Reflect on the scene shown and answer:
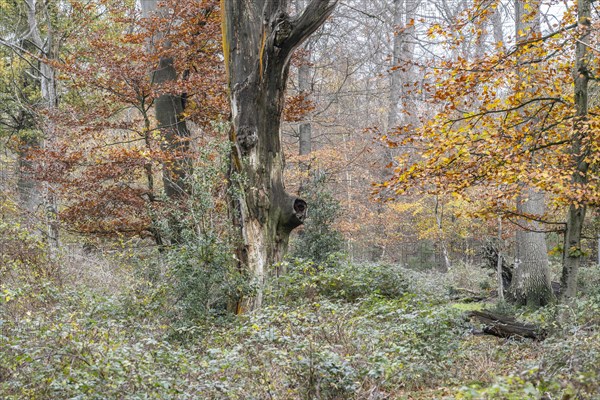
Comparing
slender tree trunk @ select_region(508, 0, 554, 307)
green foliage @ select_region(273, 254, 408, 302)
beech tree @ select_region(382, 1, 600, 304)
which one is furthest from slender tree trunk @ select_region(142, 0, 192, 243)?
slender tree trunk @ select_region(508, 0, 554, 307)

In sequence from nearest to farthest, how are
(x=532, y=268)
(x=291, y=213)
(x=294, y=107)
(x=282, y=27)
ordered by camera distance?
(x=282, y=27) < (x=291, y=213) < (x=532, y=268) < (x=294, y=107)

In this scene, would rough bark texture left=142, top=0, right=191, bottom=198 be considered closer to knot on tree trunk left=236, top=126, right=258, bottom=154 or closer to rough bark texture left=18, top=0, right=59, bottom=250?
rough bark texture left=18, top=0, right=59, bottom=250

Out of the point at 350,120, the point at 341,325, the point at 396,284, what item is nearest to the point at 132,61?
the point at 396,284

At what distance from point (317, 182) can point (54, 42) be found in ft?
27.2

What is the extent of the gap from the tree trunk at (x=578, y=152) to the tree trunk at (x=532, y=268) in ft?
18.3

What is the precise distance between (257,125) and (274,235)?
5.86ft

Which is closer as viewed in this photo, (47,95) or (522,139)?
(522,139)

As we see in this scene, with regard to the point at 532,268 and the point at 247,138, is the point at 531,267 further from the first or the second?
the point at 247,138

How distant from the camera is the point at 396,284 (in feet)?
31.1

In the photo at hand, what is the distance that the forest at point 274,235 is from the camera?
13.5 feet

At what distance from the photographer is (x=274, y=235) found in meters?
8.88

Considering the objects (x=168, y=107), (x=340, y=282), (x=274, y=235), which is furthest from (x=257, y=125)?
(x=168, y=107)

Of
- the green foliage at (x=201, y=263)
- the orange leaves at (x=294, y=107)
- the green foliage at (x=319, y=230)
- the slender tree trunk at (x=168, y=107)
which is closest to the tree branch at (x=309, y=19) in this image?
the green foliage at (x=201, y=263)

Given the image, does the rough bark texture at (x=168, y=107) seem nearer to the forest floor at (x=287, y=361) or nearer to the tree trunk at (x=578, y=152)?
the forest floor at (x=287, y=361)
